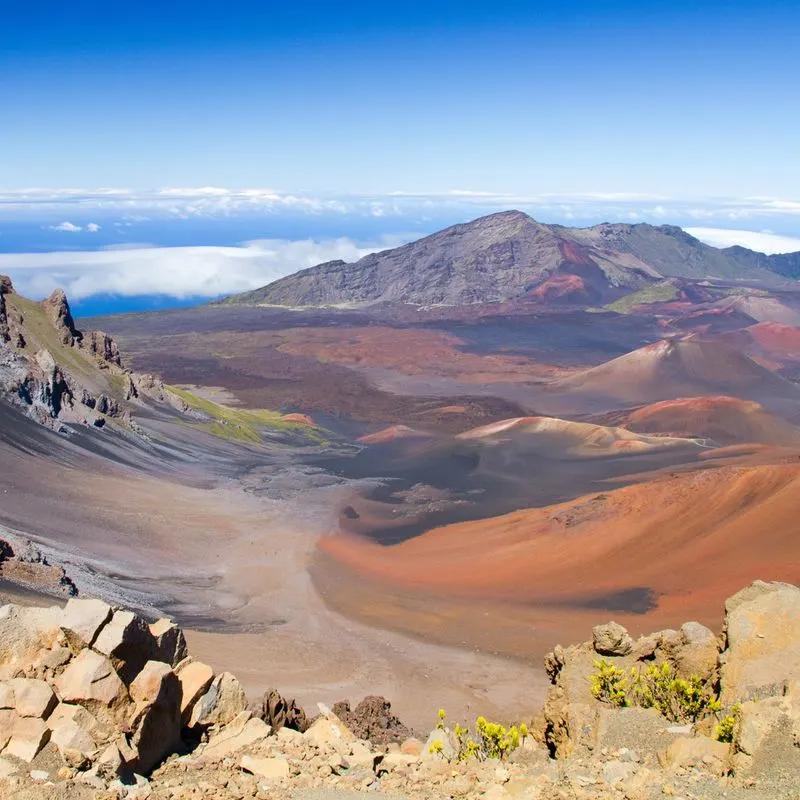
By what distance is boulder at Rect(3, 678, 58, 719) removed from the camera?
33.8ft

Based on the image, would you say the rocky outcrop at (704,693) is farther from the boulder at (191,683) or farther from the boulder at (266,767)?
the boulder at (191,683)

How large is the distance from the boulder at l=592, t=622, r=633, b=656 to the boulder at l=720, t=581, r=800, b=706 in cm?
200

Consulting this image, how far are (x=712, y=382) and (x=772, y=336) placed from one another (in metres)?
40.3

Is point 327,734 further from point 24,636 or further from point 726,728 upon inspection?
point 726,728

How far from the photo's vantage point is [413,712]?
2428cm

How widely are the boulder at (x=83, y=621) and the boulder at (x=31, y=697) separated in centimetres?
85

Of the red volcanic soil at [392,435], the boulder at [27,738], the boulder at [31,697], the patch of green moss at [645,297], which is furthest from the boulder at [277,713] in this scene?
the patch of green moss at [645,297]

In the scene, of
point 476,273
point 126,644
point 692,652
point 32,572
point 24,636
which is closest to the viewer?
point 24,636

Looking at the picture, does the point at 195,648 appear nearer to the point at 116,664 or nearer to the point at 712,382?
the point at 116,664

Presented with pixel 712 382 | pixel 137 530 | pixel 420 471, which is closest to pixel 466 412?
pixel 420 471

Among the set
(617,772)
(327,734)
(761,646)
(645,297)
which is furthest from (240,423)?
(645,297)

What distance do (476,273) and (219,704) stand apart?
162 metres

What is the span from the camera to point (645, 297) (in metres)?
163

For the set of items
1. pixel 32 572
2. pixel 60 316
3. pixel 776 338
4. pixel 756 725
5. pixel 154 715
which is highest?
pixel 60 316
